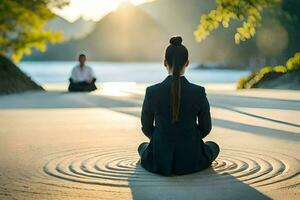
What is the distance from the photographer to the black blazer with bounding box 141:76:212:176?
19.2 ft

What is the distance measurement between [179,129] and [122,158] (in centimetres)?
123

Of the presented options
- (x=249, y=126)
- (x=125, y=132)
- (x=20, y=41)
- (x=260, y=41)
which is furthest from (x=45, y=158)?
(x=260, y=41)

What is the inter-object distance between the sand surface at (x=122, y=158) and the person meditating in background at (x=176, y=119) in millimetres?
145

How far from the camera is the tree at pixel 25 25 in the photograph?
2144 cm

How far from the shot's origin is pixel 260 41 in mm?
67375

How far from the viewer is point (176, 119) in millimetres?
5832

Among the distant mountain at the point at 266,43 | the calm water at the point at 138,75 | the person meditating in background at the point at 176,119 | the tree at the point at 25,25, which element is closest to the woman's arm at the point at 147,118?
the person meditating in background at the point at 176,119

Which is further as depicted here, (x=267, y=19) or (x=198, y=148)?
(x=267, y=19)

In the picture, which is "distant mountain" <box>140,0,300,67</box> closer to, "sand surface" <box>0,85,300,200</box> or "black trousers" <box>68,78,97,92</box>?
"black trousers" <box>68,78,97,92</box>

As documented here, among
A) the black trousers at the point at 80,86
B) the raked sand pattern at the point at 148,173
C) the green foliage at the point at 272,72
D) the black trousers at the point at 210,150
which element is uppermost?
the green foliage at the point at 272,72

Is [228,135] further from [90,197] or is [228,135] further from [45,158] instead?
[90,197]

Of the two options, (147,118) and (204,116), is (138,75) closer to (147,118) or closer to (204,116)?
(147,118)

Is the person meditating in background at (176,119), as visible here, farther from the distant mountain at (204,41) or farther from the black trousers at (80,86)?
the distant mountain at (204,41)

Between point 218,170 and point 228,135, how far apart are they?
3.23m
